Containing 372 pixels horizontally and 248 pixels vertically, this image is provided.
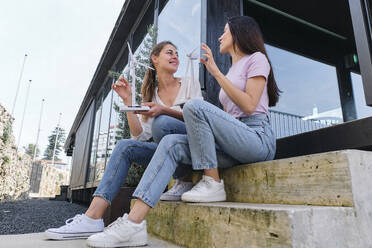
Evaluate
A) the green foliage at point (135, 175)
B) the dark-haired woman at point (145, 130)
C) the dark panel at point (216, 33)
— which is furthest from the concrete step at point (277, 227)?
the green foliage at point (135, 175)

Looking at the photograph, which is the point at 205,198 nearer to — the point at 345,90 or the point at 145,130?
the point at 145,130

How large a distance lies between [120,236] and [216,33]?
77.1 inches

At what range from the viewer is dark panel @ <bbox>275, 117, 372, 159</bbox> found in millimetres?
1313

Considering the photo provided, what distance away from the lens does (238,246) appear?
85cm

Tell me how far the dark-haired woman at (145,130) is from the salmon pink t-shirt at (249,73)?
0.36 metres

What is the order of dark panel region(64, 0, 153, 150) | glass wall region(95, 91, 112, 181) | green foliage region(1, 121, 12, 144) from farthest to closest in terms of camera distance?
1. green foliage region(1, 121, 12, 144)
2. glass wall region(95, 91, 112, 181)
3. dark panel region(64, 0, 153, 150)

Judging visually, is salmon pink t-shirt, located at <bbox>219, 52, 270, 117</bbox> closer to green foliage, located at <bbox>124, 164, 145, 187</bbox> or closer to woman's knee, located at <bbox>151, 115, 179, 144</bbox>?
woman's knee, located at <bbox>151, 115, 179, 144</bbox>

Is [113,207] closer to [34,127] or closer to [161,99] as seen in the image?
[161,99]

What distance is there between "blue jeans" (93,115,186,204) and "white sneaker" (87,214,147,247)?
0.35 m

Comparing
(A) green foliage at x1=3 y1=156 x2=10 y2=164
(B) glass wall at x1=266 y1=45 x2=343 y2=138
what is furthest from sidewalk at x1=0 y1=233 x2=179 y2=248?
(A) green foliage at x1=3 y1=156 x2=10 y2=164

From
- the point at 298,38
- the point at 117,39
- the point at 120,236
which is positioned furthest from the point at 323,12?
the point at 117,39

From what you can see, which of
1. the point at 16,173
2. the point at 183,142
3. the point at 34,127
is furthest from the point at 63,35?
the point at 183,142

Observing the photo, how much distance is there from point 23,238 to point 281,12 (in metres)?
3.59

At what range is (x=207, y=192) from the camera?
3.89 feet
